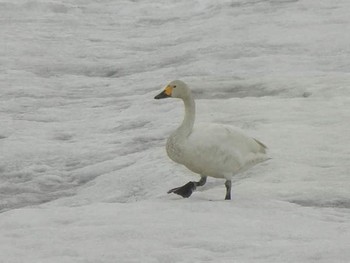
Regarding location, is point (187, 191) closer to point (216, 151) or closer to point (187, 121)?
point (216, 151)

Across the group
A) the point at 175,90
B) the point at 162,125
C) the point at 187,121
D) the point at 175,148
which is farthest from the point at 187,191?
the point at 162,125

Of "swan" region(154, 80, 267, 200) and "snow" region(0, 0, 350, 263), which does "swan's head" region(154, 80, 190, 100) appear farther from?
"snow" region(0, 0, 350, 263)

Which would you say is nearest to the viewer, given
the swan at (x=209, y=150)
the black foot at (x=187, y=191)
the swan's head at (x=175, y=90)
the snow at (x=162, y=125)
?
the snow at (x=162, y=125)

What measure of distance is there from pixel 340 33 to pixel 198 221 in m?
12.7

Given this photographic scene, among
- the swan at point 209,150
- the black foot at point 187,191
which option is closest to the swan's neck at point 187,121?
the swan at point 209,150

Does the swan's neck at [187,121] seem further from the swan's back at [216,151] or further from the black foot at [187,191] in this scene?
the black foot at [187,191]

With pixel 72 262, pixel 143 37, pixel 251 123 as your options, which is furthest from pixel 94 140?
pixel 143 37

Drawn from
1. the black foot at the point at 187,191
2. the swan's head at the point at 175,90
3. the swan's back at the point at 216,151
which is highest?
the swan's head at the point at 175,90

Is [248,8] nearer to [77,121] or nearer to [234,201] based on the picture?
[77,121]

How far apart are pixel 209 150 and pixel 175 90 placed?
2.59 ft

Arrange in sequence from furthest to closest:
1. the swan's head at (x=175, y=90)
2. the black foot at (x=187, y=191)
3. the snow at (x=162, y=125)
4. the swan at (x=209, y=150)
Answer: the swan's head at (x=175, y=90) < the black foot at (x=187, y=191) < the swan at (x=209, y=150) < the snow at (x=162, y=125)

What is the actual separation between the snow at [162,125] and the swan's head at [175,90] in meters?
0.99

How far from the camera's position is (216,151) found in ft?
28.3

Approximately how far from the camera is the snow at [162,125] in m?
7.20
